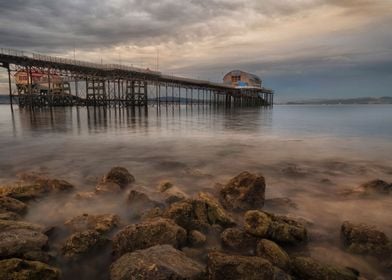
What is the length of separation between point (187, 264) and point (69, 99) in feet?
224

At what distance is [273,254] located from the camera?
3.94 meters

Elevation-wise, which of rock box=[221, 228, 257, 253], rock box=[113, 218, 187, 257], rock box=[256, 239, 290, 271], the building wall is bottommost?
rock box=[221, 228, 257, 253]

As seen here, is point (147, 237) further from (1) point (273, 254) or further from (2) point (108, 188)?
(2) point (108, 188)

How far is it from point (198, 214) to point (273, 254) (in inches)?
65.8

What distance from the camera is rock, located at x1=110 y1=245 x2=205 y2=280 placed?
3141 mm

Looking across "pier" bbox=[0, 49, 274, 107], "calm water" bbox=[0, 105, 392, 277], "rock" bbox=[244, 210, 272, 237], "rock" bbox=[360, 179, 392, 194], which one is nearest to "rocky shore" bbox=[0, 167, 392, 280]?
"rock" bbox=[244, 210, 272, 237]

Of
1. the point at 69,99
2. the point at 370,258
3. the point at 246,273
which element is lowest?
the point at 370,258

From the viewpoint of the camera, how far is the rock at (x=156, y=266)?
314 cm

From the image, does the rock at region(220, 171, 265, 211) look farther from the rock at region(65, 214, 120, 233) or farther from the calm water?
the rock at region(65, 214, 120, 233)

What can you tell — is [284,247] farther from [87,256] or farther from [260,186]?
[87,256]

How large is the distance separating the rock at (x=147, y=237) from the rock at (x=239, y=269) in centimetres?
100

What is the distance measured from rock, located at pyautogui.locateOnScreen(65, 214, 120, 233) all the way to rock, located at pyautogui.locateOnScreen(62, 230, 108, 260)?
0.43 m

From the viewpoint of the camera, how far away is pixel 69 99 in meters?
64.0

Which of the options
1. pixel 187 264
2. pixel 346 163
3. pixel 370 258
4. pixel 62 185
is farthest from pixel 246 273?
pixel 346 163
